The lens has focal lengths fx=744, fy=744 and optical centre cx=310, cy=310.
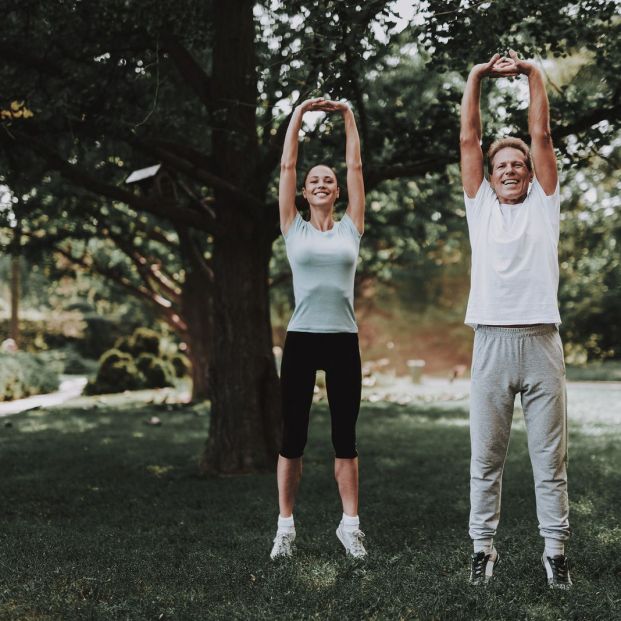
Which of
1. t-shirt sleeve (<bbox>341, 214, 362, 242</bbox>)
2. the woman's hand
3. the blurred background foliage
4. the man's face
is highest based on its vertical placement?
the blurred background foliage

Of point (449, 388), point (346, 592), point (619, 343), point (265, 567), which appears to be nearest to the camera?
point (346, 592)

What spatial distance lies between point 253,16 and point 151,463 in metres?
5.06

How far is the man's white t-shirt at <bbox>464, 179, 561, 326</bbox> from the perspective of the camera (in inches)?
134

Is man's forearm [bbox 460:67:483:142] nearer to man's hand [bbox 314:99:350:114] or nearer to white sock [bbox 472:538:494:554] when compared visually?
man's hand [bbox 314:99:350:114]

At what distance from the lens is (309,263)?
400 centimetres

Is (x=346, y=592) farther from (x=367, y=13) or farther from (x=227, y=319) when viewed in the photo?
(x=227, y=319)

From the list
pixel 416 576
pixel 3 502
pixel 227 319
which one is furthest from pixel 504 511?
pixel 3 502

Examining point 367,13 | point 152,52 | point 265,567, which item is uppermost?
point 152,52

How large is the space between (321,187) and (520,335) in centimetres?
141

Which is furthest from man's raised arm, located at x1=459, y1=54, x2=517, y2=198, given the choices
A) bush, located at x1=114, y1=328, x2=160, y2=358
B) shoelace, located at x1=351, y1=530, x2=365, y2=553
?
bush, located at x1=114, y1=328, x2=160, y2=358

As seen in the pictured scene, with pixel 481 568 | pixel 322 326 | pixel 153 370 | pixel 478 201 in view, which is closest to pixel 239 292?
pixel 322 326

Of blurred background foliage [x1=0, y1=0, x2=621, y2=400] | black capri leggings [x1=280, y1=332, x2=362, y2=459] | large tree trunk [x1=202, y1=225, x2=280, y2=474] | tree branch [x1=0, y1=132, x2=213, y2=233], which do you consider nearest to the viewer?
black capri leggings [x1=280, y1=332, x2=362, y2=459]

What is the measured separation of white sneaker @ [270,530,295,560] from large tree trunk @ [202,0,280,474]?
3414 millimetres

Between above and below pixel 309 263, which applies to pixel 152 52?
above
